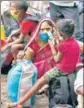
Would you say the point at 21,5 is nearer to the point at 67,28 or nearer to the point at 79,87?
the point at 67,28

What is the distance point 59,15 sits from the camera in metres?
3.71

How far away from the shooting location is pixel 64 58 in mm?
2875

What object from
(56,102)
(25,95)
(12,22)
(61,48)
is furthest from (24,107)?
(12,22)

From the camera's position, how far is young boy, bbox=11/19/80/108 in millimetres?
2859

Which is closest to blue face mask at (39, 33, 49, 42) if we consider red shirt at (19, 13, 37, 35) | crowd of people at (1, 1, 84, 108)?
crowd of people at (1, 1, 84, 108)

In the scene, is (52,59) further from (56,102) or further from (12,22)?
(12,22)

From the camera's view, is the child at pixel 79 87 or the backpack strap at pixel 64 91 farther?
the backpack strap at pixel 64 91

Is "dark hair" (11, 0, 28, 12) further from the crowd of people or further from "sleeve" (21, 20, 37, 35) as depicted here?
"sleeve" (21, 20, 37, 35)

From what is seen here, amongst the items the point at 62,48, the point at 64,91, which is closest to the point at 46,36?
the point at 62,48

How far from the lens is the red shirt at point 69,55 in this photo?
2.86 meters

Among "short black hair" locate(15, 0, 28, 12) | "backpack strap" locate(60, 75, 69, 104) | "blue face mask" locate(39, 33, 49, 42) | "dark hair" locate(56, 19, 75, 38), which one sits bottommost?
"backpack strap" locate(60, 75, 69, 104)

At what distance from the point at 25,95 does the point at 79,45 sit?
22.1 inches

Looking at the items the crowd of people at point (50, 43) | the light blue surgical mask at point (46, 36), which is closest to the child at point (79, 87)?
the crowd of people at point (50, 43)

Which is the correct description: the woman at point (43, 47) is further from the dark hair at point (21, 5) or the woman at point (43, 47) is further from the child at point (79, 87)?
the child at point (79, 87)
